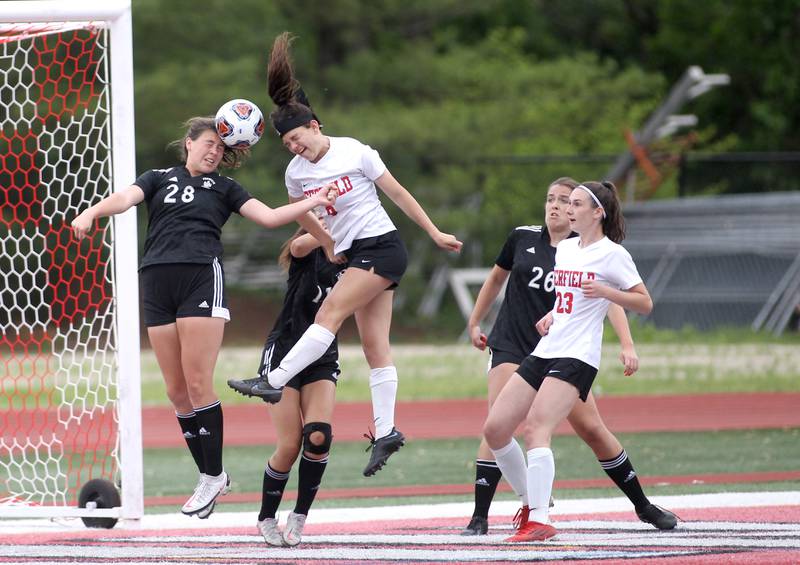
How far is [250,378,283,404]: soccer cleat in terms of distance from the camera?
6535mm

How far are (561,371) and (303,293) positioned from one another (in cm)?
155

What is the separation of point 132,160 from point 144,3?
19.3 meters

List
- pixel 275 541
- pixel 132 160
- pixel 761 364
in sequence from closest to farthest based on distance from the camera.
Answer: pixel 275 541
pixel 132 160
pixel 761 364

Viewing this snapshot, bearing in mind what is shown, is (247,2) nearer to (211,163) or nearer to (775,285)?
(775,285)

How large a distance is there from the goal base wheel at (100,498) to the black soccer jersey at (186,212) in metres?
1.84

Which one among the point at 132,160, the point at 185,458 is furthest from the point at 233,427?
Result: the point at 132,160

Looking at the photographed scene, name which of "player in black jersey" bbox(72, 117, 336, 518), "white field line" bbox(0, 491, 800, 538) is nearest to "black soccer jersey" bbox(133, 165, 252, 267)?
"player in black jersey" bbox(72, 117, 336, 518)

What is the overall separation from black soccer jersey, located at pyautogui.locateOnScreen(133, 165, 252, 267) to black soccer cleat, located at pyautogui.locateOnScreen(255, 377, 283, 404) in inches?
28.8

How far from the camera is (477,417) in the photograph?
14.9 meters

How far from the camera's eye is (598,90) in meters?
31.0

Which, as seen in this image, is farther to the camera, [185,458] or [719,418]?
[719,418]

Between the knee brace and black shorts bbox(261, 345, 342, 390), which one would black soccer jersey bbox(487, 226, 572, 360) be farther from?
the knee brace

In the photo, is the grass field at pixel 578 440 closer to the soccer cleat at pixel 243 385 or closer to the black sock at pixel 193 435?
the black sock at pixel 193 435

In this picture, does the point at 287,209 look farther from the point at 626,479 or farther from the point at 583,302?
the point at 626,479
